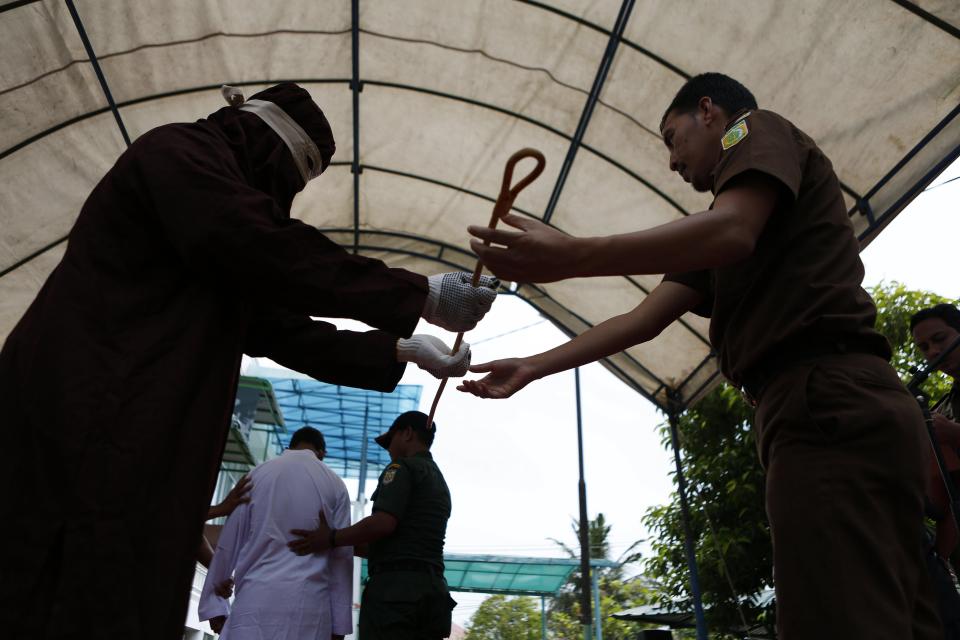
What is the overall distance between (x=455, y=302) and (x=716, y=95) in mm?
989

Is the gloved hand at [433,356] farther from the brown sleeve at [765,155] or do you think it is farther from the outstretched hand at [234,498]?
the outstretched hand at [234,498]

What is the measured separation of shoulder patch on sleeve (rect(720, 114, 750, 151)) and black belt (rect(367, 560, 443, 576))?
299 centimetres

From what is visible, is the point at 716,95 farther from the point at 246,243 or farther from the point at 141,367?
the point at 141,367

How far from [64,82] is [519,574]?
18410mm

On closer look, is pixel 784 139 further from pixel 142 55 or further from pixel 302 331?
pixel 142 55

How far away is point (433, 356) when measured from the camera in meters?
1.87

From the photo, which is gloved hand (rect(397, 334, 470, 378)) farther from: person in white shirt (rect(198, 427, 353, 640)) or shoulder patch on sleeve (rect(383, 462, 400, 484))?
shoulder patch on sleeve (rect(383, 462, 400, 484))

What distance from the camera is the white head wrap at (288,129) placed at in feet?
5.76

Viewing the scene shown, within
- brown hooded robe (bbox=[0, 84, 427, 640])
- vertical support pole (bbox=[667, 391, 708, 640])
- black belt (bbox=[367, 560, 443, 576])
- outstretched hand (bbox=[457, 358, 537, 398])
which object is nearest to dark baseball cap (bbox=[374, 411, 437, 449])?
black belt (bbox=[367, 560, 443, 576])

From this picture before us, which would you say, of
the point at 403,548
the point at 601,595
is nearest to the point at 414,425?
the point at 403,548

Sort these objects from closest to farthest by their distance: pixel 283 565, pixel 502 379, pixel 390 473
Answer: pixel 502 379, pixel 283 565, pixel 390 473

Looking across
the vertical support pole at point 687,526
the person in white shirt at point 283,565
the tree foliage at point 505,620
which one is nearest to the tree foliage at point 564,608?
the tree foliage at point 505,620

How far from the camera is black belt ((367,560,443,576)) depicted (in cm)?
387

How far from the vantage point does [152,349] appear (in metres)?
1.26
